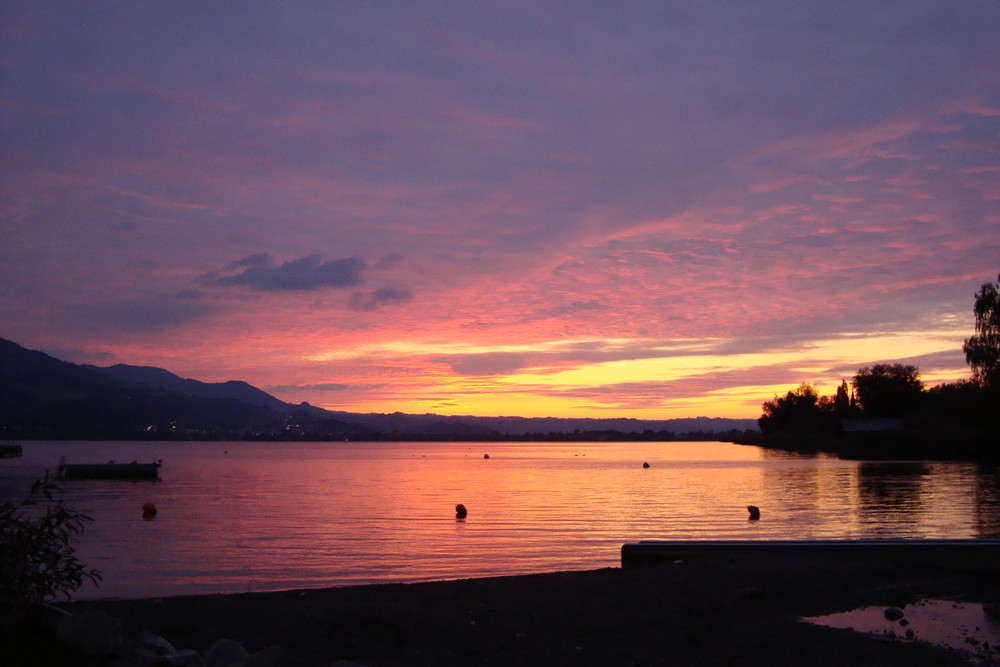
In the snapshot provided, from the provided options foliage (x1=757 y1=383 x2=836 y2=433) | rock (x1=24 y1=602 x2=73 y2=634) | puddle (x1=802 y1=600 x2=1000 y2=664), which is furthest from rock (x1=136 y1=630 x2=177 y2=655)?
foliage (x1=757 y1=383 x2=836 y2=433)

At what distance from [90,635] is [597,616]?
750 centimetres

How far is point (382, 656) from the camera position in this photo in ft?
33.7

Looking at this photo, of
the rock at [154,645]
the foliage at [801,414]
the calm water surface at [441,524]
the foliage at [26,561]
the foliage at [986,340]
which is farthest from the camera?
the foliage at [801,414]

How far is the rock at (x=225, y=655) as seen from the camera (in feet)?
25.1

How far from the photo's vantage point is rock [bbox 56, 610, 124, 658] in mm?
7539

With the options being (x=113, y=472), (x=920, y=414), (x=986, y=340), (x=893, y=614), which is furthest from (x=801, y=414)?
(x=893, y=614)

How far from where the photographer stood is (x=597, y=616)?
12.4m

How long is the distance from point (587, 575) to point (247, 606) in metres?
6.86

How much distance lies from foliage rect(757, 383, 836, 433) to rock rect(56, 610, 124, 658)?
521ft

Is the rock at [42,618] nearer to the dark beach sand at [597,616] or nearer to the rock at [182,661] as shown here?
the dark beach sand at [597,616]

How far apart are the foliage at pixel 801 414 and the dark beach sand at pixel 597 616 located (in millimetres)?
→ 148191

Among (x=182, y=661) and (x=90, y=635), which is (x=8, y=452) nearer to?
(x=90, y=635)

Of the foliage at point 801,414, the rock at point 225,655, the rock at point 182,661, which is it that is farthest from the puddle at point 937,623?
the foliage at point 801,414

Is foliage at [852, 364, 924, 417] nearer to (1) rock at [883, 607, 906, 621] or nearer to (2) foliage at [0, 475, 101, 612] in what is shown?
(1) rock at [883, 607, 906, 621]
